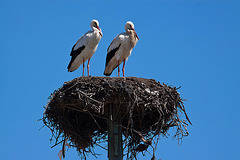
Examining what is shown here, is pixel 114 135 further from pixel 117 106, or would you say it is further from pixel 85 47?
pixel 85 47

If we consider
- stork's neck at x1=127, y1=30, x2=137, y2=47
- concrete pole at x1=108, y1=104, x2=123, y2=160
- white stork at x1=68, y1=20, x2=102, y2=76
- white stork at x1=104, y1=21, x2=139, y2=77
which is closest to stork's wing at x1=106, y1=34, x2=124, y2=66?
white stork at x1=104, y1=21, x2=139, y2=77

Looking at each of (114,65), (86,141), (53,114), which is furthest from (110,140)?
(114,65)

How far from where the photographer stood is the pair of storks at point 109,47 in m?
13.6

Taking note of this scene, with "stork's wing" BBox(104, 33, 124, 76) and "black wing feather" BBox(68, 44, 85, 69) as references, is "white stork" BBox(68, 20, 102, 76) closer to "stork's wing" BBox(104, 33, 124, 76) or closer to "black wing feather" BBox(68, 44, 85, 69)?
"black wing feather" BBox(68, 44, 85, 69)

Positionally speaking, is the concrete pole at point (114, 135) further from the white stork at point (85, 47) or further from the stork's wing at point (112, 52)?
the white stork at point (85, 47)

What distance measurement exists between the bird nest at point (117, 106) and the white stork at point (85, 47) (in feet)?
7.95

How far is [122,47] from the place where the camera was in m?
13.5

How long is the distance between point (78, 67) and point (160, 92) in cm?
379

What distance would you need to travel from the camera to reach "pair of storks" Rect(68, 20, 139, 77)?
13578 mm

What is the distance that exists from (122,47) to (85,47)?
0.97 metres

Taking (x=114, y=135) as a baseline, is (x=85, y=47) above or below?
above

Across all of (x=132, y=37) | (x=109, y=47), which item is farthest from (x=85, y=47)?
(x=132, y=37)

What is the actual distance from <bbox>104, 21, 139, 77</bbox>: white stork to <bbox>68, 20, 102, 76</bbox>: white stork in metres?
0.44

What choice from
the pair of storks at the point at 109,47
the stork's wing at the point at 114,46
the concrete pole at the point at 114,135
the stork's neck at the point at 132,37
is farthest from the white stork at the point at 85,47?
the concrete pole at the point at 114,135
